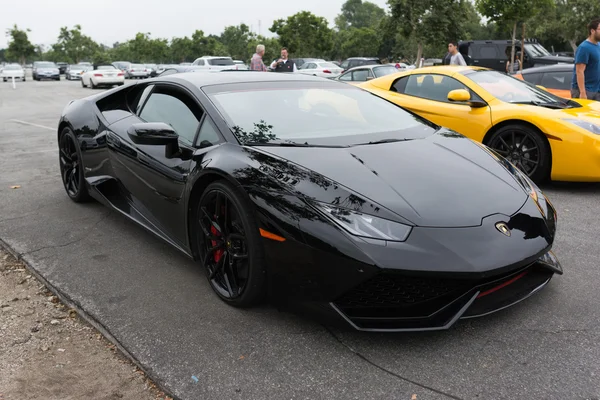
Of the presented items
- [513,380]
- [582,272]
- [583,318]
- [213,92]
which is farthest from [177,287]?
[582,272]

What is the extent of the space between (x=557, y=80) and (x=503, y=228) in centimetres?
713

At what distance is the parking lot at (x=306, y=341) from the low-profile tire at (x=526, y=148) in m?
1.47

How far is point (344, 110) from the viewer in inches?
140

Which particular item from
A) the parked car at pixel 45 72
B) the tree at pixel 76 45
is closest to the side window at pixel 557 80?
the parked car at pixel 45 72

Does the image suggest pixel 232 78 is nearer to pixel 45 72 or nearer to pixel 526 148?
pixel 526 148

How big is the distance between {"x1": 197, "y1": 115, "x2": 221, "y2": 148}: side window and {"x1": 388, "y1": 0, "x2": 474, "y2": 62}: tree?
2483cm

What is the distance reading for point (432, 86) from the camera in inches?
247

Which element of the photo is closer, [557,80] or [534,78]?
[557,80]

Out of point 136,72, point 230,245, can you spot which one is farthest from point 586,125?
point 136,72

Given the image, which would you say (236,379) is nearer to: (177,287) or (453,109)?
(177,287)

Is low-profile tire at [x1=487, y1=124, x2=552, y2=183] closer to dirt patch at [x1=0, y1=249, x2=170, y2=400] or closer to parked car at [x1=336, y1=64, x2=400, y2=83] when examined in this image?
dirt patch at [x1=0, y1=249, x2=170, y2=400]

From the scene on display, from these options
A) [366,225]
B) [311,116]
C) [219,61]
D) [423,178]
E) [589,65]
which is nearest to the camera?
[366,225]

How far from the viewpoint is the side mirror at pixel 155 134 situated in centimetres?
316

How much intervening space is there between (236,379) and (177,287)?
103 centimetres
